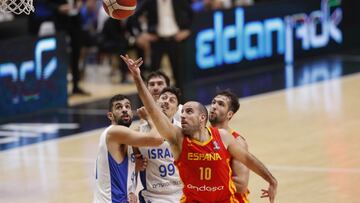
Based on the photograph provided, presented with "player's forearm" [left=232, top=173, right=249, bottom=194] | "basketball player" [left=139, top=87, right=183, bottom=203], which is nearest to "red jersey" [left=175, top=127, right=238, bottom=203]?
"player's forearm" [left=232, top=173, right=249, bottom=194]

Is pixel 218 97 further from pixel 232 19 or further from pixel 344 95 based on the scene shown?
pixel 232 19

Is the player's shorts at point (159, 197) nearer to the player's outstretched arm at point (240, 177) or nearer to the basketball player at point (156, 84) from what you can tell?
the player's outstretched arm at point (240, 177)

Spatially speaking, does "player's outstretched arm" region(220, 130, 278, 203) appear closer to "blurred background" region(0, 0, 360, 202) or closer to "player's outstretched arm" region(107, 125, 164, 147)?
"player's outstretched arm" region(107, 125, 164, 147)

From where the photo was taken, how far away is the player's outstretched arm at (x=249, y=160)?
8.18 metres

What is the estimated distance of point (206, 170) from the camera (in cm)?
813

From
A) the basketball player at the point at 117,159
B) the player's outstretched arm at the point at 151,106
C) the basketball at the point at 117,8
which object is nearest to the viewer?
the player's outstretched arm at the point at 151,106

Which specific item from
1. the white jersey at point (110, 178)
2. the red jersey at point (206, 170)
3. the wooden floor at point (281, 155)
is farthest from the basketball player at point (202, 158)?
the wooden floor at point (281, 155)

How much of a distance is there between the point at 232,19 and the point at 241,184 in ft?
38.0

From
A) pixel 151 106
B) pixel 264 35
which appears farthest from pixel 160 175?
pixel 264 35

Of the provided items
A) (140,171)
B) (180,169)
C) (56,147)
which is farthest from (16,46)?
(180,169)

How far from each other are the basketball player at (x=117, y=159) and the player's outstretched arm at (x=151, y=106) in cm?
43

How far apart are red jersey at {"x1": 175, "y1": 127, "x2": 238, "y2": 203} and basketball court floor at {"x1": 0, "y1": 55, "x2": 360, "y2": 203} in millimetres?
2824

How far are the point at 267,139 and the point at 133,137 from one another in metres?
6.30

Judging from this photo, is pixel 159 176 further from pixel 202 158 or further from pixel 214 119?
pixel 202 158
